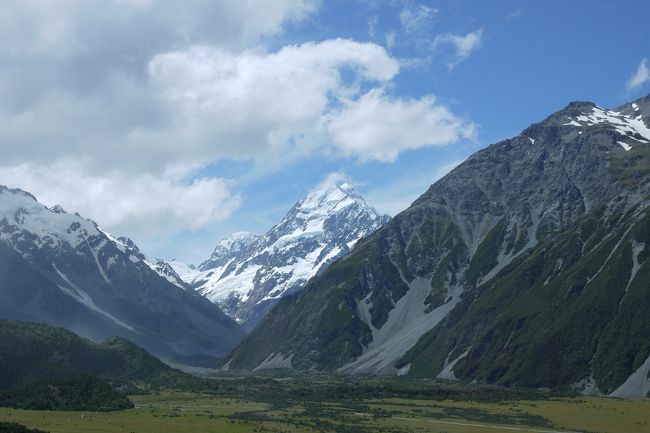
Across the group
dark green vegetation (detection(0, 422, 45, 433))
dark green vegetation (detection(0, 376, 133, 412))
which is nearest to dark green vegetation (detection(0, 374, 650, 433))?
dark green vegetation (detection(0, 376, 133, 412))

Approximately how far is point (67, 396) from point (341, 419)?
194ft

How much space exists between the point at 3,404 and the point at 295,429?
65.2 metres

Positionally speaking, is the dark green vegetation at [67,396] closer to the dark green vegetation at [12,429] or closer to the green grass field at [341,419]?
the green grass field at [341,419]

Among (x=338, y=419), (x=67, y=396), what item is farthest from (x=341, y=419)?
(x=67, y=396)

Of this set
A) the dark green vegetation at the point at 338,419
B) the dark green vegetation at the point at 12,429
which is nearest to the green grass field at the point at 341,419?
the dark green vegetation at the point at 338,419

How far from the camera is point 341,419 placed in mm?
170500

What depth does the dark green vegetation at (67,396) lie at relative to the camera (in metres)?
172

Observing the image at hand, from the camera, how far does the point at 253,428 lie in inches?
5886

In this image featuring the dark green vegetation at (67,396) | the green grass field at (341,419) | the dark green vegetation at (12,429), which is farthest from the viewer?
the dark green vegetation at (67,396)

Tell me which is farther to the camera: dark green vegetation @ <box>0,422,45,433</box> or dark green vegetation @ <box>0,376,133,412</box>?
dark green vegetation @ <box>0,376,133,412</box>

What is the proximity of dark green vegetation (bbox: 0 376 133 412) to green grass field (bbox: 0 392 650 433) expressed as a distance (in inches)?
264

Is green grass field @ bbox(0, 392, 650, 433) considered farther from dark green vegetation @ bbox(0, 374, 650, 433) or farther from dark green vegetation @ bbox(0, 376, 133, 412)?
dark green vegetation @ bbox(0, 376, 133, 412)

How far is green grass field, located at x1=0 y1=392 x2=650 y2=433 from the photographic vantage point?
147 metres

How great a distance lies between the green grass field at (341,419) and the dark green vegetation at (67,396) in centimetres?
671
